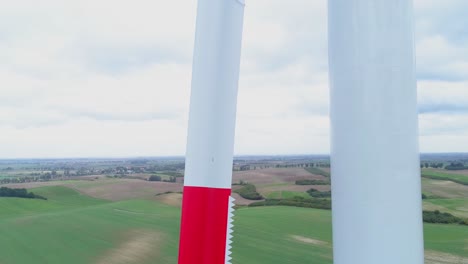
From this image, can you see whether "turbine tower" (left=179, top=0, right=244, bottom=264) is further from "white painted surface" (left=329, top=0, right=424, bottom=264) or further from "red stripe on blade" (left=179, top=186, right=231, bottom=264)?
"white painted surface" (left=329, top=0, right=424, bottom=264)

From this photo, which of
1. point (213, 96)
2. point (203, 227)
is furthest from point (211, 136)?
point (203, 227)

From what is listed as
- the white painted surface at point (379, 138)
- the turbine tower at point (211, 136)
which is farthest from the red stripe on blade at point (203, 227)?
the white painted surface at point (379, 138)

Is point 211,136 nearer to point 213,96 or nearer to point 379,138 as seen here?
point 213,96

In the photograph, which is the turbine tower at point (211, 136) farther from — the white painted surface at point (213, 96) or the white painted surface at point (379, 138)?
the white painted surface at point (379, 138)

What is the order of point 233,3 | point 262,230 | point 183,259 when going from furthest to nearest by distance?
1. point 262,230
2. point 233,3
3. point 183,259

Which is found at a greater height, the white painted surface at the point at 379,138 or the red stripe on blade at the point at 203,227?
the white painted surface at the point at 379,138

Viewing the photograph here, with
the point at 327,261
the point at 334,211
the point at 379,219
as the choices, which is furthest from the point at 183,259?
the point at 327,261

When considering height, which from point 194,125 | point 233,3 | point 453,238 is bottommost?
point 453,238

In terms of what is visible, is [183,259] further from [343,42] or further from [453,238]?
[453,238]
